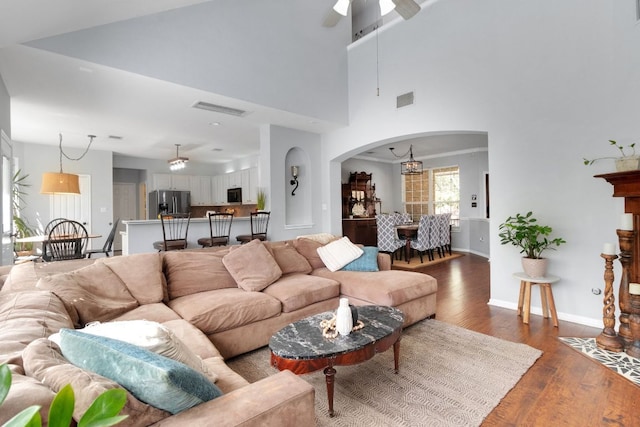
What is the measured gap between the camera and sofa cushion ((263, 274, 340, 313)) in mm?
2820

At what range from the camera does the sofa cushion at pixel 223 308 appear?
2367 mm

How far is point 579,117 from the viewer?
324 cm

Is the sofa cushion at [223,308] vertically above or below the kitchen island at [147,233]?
below

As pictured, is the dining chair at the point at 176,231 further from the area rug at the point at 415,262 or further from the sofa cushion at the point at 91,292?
the area rug at the point at 415,262

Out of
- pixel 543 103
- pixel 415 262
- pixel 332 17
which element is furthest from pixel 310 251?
pixel 415 262

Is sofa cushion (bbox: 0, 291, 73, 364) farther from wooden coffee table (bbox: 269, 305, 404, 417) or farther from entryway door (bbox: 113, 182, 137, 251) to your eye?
entryway door (bbox: 113, 182, 137, 251)

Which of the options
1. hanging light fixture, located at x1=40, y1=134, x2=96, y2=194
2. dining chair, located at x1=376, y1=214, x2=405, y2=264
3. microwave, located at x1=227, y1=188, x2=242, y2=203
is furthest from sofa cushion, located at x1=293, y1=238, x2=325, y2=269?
microwave, located at x1=227, y1=188, x2=242, y2=203

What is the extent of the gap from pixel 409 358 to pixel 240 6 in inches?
184

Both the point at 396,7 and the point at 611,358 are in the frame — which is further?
the point at 396,7

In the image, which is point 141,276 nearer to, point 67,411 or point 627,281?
point 67,411

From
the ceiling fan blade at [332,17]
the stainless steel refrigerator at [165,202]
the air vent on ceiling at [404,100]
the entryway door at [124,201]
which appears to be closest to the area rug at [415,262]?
the air vent on ceiling at [404,100]

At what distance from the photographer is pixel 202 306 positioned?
2.46 metres

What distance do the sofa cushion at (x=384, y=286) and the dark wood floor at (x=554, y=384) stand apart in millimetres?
568

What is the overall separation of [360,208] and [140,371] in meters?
7.95
